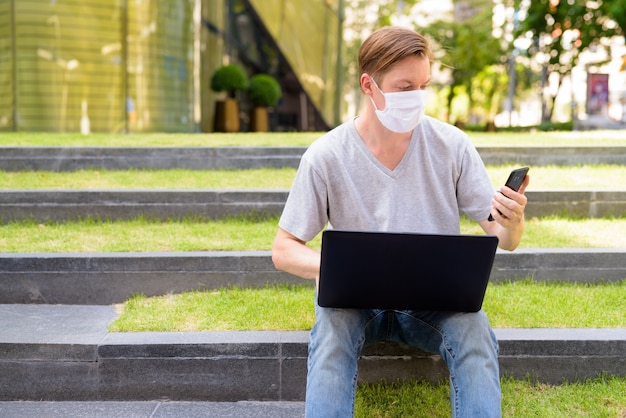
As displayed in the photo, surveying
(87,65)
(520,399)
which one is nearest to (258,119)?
(87,65)

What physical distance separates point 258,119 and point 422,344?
16529 mm

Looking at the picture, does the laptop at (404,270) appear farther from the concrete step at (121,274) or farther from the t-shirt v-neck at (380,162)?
the concrete step at (121,274)

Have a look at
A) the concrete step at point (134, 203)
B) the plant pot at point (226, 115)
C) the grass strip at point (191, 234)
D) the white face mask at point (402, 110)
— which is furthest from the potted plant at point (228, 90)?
the white face mask at point (402, 110)

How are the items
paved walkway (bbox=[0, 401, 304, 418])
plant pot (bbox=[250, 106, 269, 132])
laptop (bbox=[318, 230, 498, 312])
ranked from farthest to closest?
plant pot (bbox=[250, 106, 269, 132]), paved walkway (bbox=[0, 401, 304, 418]), laptop (bbox=[318, 230, 498, 312])

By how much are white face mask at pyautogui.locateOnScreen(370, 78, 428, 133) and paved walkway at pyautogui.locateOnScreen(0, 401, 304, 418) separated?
4.75 feet

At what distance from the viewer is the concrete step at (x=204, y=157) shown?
710cm

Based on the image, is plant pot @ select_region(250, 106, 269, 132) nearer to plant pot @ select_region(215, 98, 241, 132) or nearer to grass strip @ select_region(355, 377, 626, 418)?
plant pot @ select_region(215, 98, 241, 132)

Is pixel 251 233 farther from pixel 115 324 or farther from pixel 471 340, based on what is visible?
pixel 471 340

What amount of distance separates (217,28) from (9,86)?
22.2 feet

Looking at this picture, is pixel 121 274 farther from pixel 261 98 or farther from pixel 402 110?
pixel 261 98

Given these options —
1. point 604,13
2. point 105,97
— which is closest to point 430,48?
point 105,97

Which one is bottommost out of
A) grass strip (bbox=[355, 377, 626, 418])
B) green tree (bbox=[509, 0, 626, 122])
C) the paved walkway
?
the paved walkway

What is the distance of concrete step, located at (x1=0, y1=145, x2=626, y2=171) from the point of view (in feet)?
23.3

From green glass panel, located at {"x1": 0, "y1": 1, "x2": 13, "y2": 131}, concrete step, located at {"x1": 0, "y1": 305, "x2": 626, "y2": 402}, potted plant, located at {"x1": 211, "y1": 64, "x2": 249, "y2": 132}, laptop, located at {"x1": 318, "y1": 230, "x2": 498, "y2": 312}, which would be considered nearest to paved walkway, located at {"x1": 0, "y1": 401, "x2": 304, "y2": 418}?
concrete step, located at {"x1": 0, "y1": 305, "x2": 626, "y2": 402}
